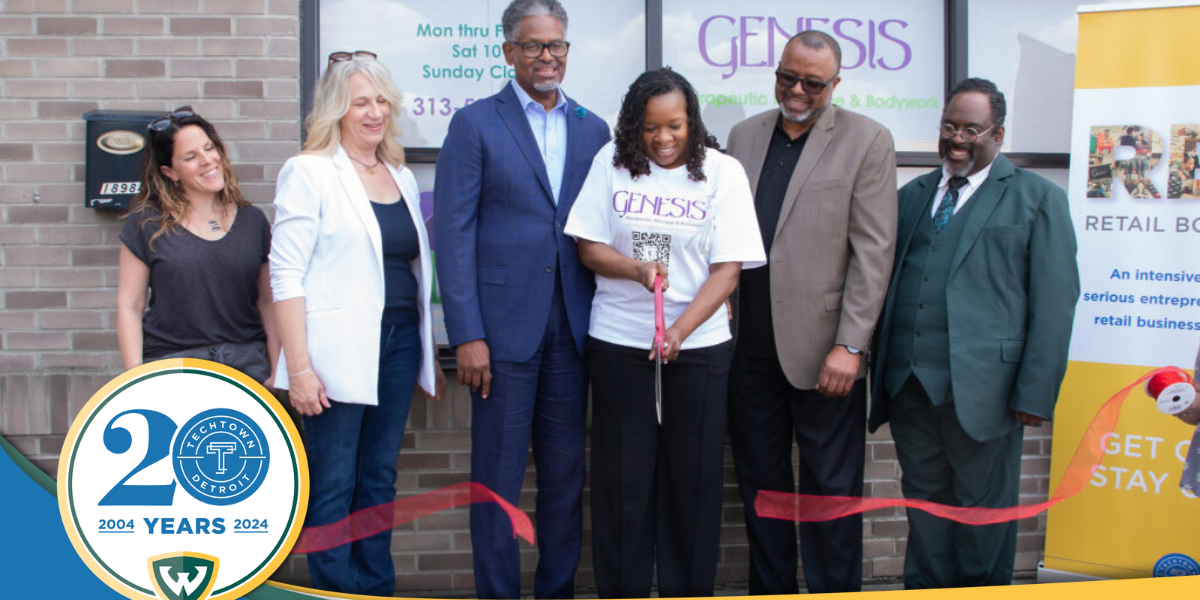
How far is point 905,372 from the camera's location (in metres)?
2.99

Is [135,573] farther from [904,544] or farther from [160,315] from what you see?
[904,544]

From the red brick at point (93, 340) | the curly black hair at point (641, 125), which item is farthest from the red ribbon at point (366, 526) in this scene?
the red brick at point (93, 340)

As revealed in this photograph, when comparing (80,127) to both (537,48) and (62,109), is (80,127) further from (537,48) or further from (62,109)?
(537,48)

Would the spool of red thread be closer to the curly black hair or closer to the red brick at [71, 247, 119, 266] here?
the curly black hair

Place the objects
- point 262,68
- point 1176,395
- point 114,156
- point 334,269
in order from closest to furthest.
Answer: point 334,269 < point 1176,395 < point 114,156 < point 262,68

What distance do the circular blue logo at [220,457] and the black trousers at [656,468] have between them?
1.07m

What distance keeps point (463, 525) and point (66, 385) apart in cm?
165

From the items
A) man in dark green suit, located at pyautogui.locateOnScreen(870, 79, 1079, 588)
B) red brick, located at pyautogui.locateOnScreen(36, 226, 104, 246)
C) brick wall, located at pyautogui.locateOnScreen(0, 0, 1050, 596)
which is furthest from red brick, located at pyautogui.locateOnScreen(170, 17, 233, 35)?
man in dark green suit, located at pyautogui.locateOnScreen(870, 79, 1079, 588)

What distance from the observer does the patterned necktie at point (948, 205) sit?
2.99 m

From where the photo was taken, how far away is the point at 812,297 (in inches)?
119

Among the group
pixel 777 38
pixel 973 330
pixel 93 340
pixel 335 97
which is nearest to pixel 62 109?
pixel 93 340

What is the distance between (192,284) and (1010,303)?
263 centimetres

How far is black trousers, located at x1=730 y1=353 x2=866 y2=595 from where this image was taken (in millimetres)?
3135

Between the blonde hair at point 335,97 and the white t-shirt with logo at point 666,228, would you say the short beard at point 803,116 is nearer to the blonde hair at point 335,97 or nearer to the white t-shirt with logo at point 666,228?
the white t-shirt with logo at point 666,228
